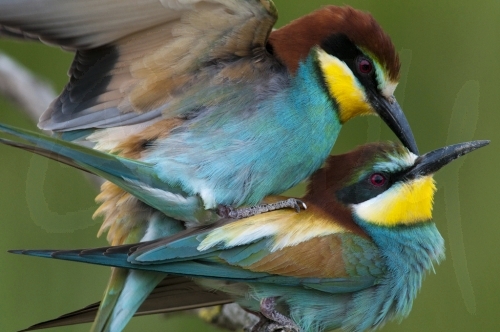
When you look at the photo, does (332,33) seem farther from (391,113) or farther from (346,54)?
(391,113)

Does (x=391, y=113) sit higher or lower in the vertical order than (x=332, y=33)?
lower

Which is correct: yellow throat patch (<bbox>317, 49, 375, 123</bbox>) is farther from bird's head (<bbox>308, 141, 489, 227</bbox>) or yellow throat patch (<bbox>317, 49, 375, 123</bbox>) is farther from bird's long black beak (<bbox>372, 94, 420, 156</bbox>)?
bird's head (<bbox>308, 141, 489, 227</bbox>)

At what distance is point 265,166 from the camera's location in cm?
321

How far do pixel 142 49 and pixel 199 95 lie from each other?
0.73 feet

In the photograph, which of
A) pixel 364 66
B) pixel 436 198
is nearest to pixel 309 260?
pixel 364 66

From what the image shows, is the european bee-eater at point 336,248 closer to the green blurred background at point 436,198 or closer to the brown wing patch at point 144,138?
the brown wing patch at point 144,138

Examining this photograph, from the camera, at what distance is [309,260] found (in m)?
3.27

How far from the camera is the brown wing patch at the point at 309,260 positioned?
321 centimetres

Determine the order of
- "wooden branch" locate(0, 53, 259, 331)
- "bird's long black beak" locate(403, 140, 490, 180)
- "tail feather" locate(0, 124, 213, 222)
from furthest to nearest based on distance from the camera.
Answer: "wooden branch" locate(0, 53, 259, 331), "bird's long black beak" locate(403, 140, 490, 180), "tail feather" locate(0, 124, 213, 222)

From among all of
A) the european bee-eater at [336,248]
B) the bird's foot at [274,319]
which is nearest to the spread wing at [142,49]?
the european bee-eater at [336,248]

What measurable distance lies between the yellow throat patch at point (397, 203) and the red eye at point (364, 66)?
0.39 m

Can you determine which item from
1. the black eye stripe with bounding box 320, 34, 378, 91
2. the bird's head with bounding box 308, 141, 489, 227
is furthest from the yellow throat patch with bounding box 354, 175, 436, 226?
the black eye stripe with bounding box 320, 34, 378, 91

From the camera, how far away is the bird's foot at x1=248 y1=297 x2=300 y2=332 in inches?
126

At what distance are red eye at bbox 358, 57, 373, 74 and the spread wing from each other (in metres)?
0.29
